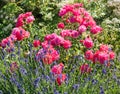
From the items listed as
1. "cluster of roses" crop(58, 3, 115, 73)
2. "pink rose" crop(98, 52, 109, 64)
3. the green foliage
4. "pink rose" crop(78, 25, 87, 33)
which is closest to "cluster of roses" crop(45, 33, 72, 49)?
"cluster of roses" crop(58, 3, 115, 73)

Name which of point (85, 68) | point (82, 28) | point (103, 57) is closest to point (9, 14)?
point (82, 28)

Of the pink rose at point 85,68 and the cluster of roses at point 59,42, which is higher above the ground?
the cluster of roses at point 59,42

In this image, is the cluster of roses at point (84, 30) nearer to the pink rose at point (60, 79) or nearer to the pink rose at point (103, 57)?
the pink rose at point (103, 57)

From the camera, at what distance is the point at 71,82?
426 centimetres

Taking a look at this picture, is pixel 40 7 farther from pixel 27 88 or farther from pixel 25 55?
pixel 27 88

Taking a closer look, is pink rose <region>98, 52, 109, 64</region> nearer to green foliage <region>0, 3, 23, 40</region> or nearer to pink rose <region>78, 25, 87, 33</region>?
pink rose <region>78, 25, 87, 33</region>

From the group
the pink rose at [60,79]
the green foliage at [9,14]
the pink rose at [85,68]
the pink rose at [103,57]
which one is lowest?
the green foliage at [9,14]

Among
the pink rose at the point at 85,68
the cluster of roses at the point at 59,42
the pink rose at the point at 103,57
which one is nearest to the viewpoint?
the pink rose at the point at 103,57

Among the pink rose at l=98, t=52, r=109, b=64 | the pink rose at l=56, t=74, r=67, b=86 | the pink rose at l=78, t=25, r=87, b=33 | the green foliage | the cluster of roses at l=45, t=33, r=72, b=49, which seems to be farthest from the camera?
the green foliage

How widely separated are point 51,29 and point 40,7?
0.61 m

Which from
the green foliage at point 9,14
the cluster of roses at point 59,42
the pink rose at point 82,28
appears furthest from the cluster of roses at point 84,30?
the green foliage at point 9,14

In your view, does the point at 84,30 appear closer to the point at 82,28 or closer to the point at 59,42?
the point at 82,28

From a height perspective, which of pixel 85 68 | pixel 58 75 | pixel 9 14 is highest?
pixel 58 75

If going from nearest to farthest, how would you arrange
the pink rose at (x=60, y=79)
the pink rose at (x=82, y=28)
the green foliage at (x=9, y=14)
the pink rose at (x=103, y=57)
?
the pink rose at (x=60, y=79)
the pink rose at (x=103, y=57)
the pink rose at (x=82, y=28)
the green foliage at (x=9, y=14)
